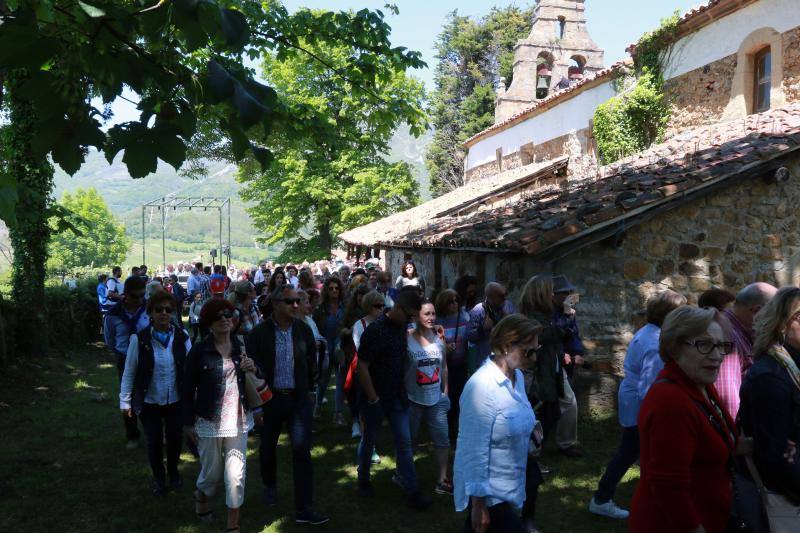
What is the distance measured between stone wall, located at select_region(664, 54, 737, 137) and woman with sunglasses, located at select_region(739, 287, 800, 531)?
13029 millimetres

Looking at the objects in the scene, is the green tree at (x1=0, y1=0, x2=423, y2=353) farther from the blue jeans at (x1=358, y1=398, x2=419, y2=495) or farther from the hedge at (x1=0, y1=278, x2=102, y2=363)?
the hedge at (x1=0, y1=278, x2=102, y2=363)

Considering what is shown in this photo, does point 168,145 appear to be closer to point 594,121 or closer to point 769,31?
point 769,31

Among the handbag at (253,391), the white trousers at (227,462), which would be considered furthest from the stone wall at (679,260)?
the white trousers at (227,462)

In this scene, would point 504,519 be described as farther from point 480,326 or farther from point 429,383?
point 480,326

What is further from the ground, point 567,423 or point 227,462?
point 227,462

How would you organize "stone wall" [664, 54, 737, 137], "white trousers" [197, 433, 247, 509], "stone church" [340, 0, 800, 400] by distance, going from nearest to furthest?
"white trousers" [197, 433, 247, 509]
"stone church" [340, 0, 800, 400]
"stone wall" [664, 54, 737, 137]

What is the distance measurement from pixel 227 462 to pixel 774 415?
3.55m

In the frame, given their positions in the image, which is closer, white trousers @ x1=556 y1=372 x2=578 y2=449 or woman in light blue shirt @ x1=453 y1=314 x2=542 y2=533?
woman in light blue shirt @ x1=453 y1=314 x2=542 y2=533

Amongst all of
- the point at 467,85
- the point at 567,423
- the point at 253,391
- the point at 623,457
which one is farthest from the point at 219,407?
the point at 467,85

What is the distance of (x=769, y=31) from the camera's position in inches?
509

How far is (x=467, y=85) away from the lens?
39.9m

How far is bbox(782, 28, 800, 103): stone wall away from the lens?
1254cm

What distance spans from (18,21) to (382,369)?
3.87 metres

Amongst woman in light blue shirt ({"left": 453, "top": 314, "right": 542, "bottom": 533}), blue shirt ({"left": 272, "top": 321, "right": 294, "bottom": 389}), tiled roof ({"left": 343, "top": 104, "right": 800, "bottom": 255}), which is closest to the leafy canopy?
woman in light blue shirt ({"left": 453, "top": 314, "right": 542, "bottom": 533})
